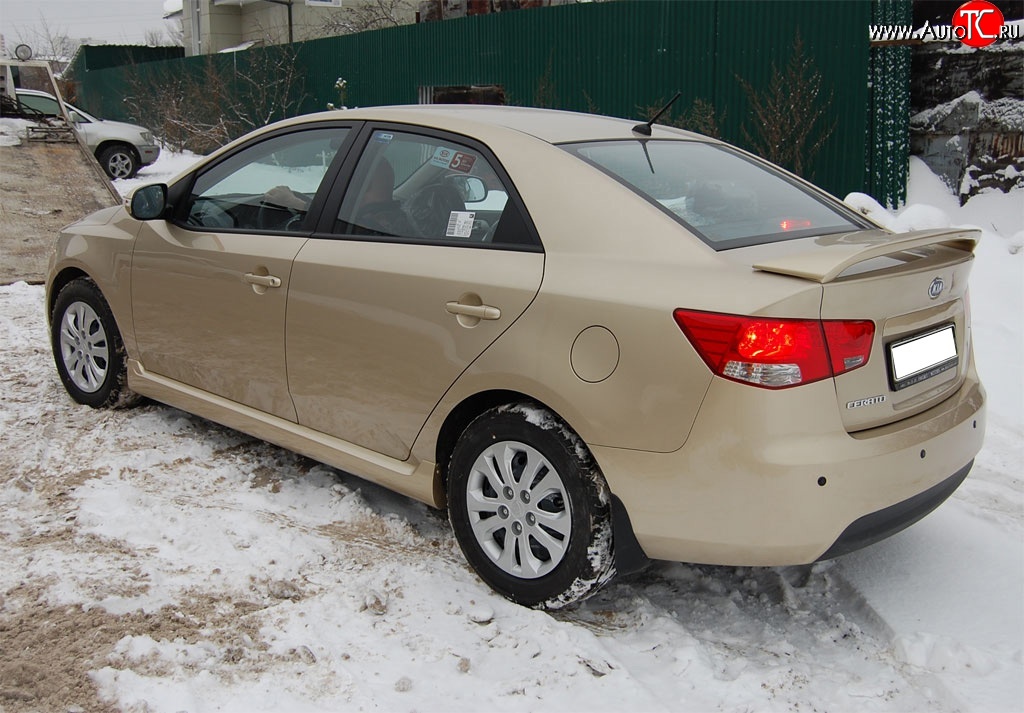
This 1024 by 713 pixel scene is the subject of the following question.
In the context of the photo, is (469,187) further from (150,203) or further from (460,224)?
(150,203)

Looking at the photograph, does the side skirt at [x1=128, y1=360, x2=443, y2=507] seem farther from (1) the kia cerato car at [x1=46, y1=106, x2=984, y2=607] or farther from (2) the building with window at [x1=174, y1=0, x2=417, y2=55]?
(2) the building with window at [x1=174, y1=0, x2=417, y2=55]

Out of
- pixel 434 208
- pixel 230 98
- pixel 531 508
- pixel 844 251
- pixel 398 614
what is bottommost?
pixel 398 614

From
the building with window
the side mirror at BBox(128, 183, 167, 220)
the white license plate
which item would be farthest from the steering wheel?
the building with window

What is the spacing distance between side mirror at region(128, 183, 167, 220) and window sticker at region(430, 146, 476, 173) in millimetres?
1577

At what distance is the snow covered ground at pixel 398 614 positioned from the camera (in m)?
2.70

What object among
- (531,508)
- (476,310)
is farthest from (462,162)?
(531,508)

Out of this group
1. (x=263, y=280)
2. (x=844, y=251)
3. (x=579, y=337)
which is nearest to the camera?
(x=844, y=251)

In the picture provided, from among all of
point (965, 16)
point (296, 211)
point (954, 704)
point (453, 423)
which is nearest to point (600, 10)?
point (965, 16)

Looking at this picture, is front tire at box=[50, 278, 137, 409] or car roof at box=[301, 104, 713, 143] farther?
front tire at box=[50, 278, 137, 409]

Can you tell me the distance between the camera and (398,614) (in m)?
3.13

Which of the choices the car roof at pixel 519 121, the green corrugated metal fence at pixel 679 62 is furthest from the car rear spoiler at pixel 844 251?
the green corrugated metal fence at pixel 679 62

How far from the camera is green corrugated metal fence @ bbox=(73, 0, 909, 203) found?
9.73 metres

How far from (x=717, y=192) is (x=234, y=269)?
6.71 ft

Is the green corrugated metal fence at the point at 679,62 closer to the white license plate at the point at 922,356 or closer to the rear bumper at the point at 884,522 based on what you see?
the white license plate at the point at 922,356
